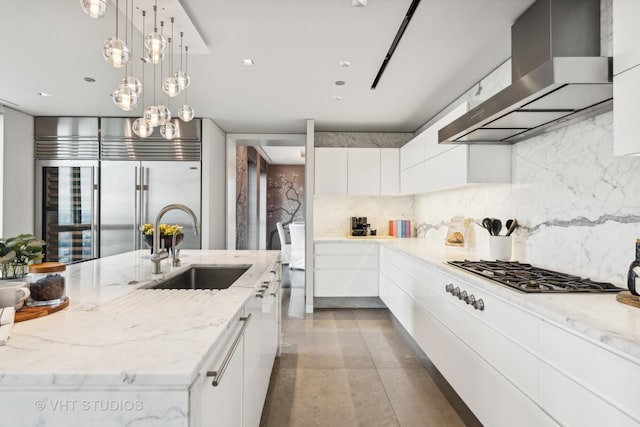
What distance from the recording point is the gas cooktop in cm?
148

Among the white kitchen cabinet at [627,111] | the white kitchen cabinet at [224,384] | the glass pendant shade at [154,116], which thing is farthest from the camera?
the glass pendant shade at [154,116]

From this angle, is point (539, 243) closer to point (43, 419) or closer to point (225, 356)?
point (225, 356)

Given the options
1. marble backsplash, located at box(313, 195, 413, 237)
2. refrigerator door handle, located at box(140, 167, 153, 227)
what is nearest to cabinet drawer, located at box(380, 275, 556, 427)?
marble backsplash, located at box(313, 195, 413, 237)

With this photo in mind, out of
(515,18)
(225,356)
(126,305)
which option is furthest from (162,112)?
(515,18)

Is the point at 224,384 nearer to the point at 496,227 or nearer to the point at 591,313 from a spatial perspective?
the point at 591,313

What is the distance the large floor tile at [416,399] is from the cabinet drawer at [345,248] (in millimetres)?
1639

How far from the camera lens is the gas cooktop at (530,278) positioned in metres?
1.48

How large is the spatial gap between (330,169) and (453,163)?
184 cm

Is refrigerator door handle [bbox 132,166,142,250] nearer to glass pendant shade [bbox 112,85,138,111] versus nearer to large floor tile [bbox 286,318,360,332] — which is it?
large floor tile [bbox 286,318,360,332]

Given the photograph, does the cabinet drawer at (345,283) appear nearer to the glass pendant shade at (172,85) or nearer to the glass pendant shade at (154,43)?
the glass pendant shade at (172,85)

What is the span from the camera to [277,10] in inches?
75.7

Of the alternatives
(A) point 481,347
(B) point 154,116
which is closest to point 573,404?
(A) point 481,347

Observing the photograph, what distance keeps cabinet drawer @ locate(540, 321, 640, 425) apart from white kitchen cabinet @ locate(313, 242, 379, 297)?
2.83m

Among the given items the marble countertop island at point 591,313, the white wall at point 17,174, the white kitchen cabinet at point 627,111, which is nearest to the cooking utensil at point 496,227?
the marble countertop island at point 591,313
